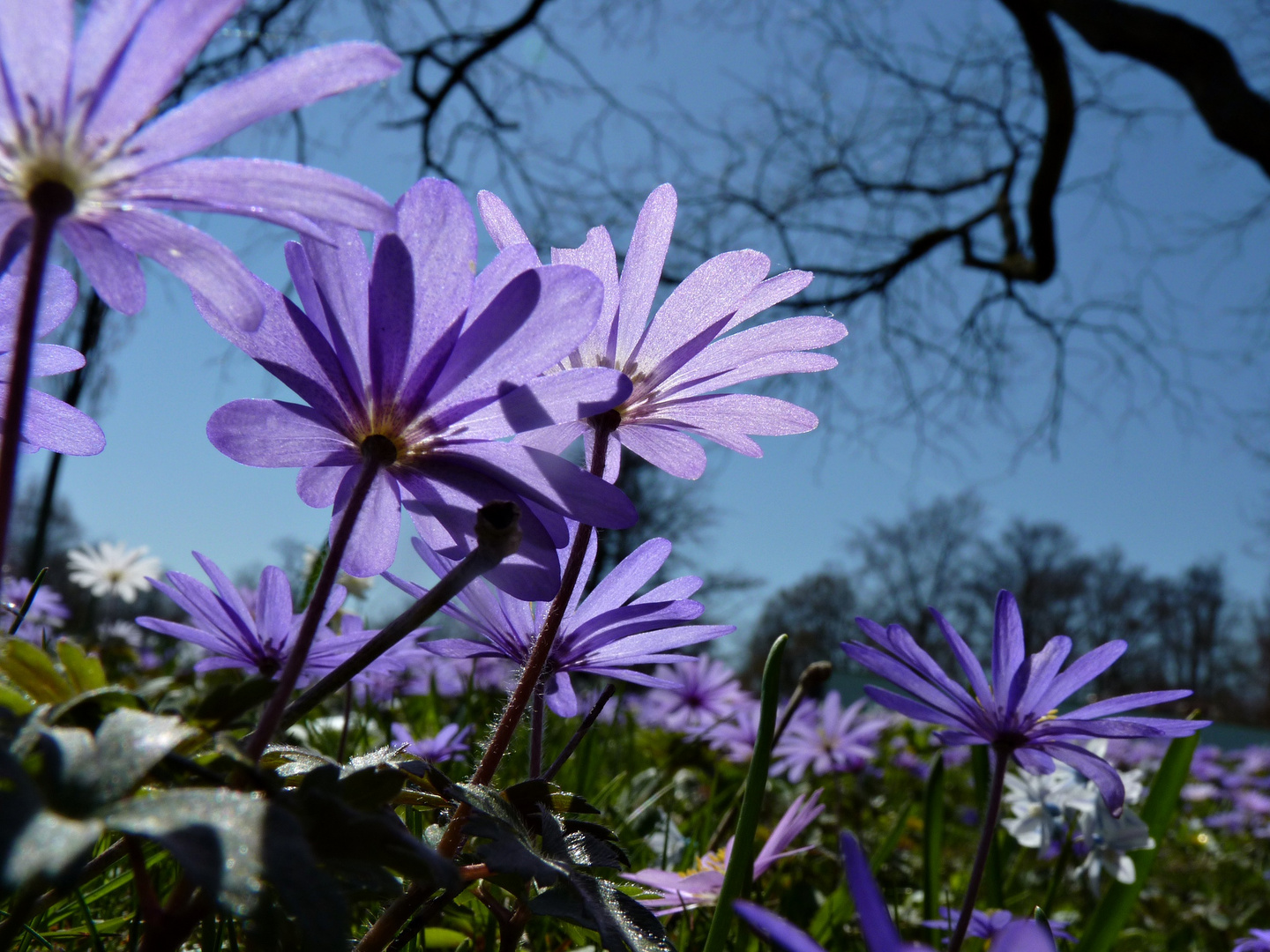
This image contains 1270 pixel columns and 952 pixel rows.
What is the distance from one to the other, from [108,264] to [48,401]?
219mm

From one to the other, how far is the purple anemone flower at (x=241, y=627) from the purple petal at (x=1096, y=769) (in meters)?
0.60

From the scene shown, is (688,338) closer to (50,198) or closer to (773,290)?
(773,290)

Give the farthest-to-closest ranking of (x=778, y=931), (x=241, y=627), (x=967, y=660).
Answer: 1. (x=241, y=627)
2. (x=967, y=660)
3. (x=778, y=931)

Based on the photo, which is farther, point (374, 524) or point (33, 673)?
point (374, 524)

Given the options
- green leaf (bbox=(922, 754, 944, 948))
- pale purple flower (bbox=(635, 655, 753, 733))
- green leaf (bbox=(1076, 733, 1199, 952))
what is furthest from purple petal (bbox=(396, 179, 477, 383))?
pale purple flower (bbox=(635, 655, 753, 733))

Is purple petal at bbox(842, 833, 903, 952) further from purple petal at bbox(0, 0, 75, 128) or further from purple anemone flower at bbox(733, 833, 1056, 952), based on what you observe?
purple petal at bbox(0, 0, 75, 128)

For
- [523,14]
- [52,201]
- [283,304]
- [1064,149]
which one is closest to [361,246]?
[283,304]

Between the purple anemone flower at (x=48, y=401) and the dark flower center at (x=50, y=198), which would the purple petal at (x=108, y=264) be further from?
the purple anemone flower at (x=48, y=401)

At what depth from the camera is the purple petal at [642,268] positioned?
66 cm

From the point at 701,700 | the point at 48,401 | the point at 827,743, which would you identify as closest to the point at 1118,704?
the point at 48,401

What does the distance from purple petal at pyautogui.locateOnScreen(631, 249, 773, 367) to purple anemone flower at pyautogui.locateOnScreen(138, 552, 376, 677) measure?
379 millimetres

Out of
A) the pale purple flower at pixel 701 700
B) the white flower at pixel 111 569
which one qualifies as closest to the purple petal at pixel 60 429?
the pale purple flower at pixel 701 700

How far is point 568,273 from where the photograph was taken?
19.2 inches

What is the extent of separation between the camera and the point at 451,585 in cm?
45
